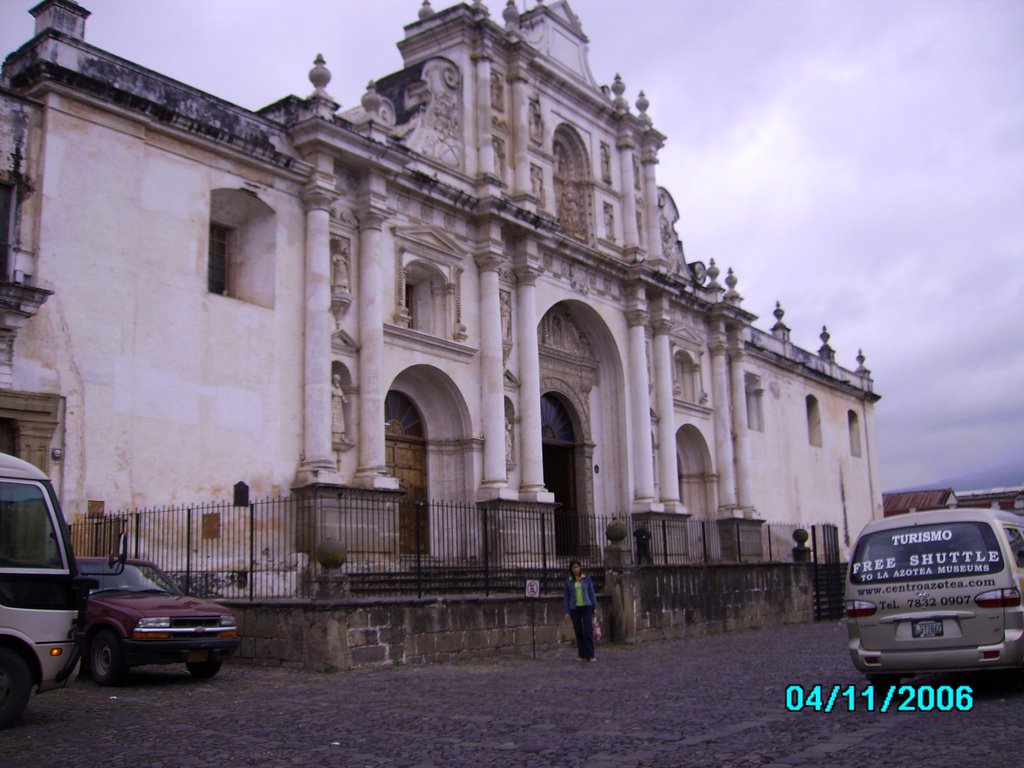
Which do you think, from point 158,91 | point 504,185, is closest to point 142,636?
point 158,91

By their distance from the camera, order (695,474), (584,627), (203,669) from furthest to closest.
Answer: (695,474) → (584,627) → (203,669)

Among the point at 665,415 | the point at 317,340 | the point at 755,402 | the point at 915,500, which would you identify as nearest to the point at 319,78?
the point at 317,340

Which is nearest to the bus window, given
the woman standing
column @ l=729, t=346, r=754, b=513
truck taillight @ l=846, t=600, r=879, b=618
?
truck taillight @ l=846, t=600, r=879, b=618

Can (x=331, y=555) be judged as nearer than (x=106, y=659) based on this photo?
No

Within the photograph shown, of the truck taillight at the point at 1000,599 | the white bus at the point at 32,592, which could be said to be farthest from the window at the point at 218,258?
the truck taillight at the point at 1000,599

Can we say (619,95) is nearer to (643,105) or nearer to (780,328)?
(643,105)

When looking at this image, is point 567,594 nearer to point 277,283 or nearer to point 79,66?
point 277,283

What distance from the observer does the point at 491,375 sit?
2300 centimetres

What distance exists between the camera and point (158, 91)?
57.7ft

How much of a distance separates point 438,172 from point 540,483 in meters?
7.14

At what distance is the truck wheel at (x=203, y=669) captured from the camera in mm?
12375

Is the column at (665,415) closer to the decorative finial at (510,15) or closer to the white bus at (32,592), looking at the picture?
the decorative finial at (510,15)

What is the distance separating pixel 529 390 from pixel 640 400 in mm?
4647

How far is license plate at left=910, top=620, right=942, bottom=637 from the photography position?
Result: 973cm
